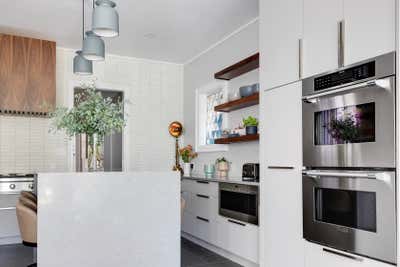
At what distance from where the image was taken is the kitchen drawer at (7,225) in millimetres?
4840

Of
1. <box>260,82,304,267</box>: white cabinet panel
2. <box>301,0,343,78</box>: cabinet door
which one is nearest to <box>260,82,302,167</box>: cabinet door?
<box>260,82,304,267</box>: white cabinet panel

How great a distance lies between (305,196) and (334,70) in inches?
36.3

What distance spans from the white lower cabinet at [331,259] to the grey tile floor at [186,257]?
1313 millimetres

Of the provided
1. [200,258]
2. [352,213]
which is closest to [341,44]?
[352,213]

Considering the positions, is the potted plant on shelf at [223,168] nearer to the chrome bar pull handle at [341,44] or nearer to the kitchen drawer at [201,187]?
the kitchen drawer at [201,187]

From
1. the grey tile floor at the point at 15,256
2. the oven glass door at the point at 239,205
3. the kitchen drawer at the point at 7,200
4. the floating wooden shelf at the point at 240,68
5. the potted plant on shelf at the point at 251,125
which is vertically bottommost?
the grey tile floor at the point at 15,256

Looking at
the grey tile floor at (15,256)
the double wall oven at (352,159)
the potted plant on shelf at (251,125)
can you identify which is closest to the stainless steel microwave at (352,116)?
the double wall oven at (352,159)

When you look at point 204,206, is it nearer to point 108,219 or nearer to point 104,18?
point 108,219

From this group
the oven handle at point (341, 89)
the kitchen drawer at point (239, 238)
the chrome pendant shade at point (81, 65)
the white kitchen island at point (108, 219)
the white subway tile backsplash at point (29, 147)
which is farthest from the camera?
the white subway tile backsplash at point (29, 147)

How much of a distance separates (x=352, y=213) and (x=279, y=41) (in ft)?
4.86

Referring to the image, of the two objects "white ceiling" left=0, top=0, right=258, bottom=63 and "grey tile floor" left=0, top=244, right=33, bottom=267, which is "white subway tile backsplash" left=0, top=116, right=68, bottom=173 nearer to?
"grey tile floor" left=0, top=244, right=33, bottom=267

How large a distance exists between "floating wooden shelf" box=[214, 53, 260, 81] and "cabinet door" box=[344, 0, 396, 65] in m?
1.56

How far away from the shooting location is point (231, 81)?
187 inches

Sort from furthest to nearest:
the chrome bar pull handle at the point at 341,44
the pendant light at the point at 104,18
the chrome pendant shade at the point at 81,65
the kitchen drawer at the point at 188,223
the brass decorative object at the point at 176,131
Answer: the brass decorative object at the point at 176,131
the kitchen drawer at the point at 188,223
the chrome pendant shade at the point at 81,65
the pendant light at the point at 104,18
the chrome bar pull handle at the point at 341,44
